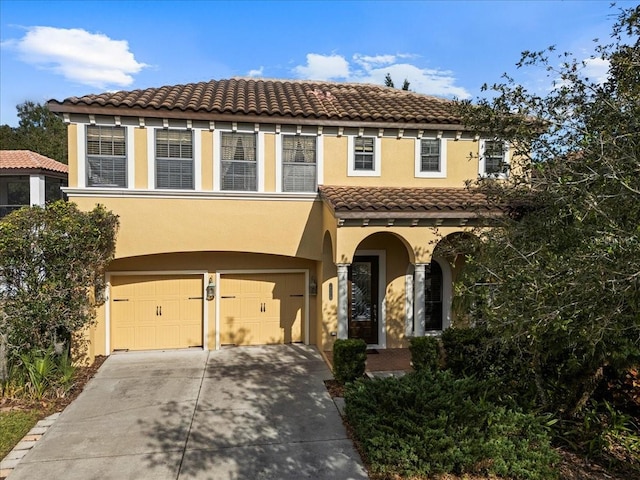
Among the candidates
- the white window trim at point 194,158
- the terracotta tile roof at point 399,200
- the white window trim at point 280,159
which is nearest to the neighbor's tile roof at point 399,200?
the terracotta tile roof at point 399,200

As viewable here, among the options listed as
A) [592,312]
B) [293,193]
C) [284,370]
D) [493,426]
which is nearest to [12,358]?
[284,370]

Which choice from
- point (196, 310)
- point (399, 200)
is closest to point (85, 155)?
point (196, 310)

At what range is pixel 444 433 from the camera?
580cm

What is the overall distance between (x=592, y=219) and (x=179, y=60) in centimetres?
1220

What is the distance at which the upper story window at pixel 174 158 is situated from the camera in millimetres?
10383

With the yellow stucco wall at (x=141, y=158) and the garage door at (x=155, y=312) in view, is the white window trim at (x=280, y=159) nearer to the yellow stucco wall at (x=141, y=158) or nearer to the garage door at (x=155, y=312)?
the yellow stucco wall at (x=141, y=158)

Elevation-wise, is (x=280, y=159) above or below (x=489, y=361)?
above

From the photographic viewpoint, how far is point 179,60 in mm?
12773

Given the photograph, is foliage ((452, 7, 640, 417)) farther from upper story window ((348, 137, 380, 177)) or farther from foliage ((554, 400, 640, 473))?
upper story window ((348, 137, 380, 177))

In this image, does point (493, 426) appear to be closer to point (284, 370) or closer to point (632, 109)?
point (632, 109)

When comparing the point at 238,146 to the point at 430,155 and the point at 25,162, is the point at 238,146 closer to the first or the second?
the point at 430,155

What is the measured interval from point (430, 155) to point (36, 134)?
47238 mm

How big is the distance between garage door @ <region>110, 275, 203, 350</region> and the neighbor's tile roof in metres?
4.65

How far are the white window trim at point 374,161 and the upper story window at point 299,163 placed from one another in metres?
0.93
